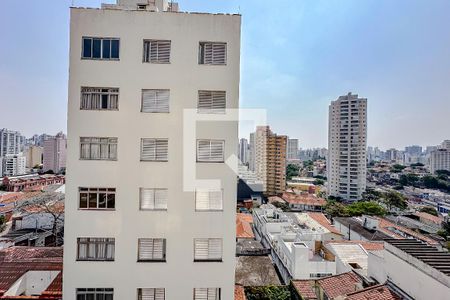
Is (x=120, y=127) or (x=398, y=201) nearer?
(x=120, y=127)

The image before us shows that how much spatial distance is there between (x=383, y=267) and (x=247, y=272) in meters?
11.5

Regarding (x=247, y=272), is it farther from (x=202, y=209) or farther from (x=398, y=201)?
(x=398, y=201)

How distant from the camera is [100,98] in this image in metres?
7.11

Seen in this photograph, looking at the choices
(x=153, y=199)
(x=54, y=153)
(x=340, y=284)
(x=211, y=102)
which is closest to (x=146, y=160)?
(x=153, y=199)

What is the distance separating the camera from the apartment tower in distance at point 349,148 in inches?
2963

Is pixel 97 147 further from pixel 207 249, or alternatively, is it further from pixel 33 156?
pixel 33 156

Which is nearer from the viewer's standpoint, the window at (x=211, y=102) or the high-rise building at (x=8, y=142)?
the window at (x=211, y=102)

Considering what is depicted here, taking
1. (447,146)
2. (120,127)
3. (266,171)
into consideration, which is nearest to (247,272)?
(120,127)

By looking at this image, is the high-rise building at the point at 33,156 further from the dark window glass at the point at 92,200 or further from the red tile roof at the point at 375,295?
the red tile roof at the point at 375,295

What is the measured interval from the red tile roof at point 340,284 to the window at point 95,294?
1113 cm

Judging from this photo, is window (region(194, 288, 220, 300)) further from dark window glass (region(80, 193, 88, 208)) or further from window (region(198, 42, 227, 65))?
window (region(198, 42, 227, 65))

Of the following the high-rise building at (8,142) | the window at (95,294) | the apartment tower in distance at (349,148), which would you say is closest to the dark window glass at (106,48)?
the window at (95,294)

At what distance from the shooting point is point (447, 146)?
117125 mm

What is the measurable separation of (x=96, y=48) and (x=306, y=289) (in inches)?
650
